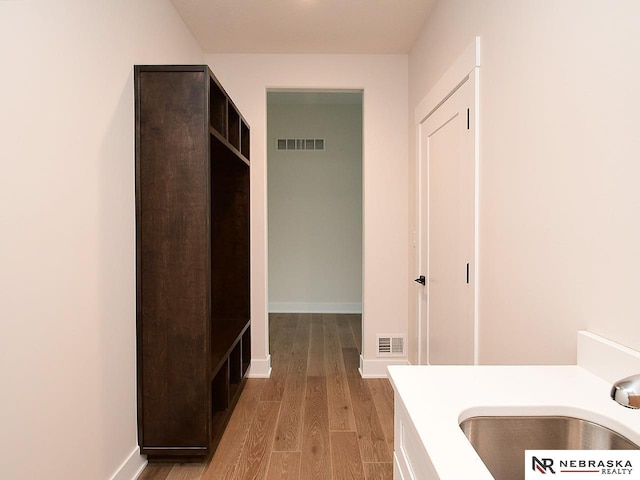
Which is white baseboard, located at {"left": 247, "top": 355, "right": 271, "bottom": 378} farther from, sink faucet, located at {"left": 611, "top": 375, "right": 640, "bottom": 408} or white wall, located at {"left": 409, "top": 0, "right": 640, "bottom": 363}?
sink faucet, located at {"left": 611, "top": 375, "right": 640, "bottom": 408}

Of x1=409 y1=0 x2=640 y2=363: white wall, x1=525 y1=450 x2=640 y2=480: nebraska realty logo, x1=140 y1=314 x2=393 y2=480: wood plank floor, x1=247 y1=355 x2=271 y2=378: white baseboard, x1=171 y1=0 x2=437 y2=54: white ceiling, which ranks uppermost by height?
x1=171 y1=0 x2=437 y2=54: white ceiling

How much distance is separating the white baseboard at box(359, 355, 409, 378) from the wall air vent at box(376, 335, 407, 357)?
0.14 ft

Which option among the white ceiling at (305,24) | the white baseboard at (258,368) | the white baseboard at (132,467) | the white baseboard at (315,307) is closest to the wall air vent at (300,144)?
the white baseboard at (315,307)

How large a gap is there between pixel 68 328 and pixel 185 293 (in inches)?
22.4

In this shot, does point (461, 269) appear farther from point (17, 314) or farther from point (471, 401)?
point (17, 314)

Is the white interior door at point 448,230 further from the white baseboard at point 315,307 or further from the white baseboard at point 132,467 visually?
the white baseboard at point 315,307

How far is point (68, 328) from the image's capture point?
4.91 ft

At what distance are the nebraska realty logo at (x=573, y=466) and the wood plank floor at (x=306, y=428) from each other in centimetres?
154

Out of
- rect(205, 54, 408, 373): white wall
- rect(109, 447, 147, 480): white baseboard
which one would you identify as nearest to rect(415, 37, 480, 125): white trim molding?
rect(205, 54, 408, 373): white wall

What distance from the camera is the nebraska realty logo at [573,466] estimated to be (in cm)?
66

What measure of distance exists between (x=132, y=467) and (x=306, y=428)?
99cm

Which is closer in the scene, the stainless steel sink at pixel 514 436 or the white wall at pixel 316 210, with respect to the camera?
the stainless steel sink at pixel 514 436

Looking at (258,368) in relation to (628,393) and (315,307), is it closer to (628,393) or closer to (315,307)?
(315,307)

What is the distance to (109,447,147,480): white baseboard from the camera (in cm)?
185
